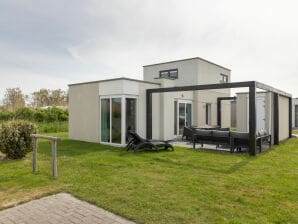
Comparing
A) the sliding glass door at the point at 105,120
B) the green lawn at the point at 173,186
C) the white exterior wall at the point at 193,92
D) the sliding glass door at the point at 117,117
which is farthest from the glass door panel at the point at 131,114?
the green lawn at the point at 173,186

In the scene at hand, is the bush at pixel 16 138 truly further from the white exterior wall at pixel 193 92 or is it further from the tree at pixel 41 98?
the tree at pixel 41 98

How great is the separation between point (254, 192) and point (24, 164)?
689 centimetres

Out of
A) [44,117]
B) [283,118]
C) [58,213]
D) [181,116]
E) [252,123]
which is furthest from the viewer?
[44,117]

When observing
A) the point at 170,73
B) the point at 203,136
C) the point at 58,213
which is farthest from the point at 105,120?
the point at 170,73

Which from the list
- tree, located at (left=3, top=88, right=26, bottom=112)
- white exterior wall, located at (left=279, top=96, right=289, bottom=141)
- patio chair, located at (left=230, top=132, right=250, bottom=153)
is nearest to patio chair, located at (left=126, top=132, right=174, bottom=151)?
Answer: patio chair, located at (left=230, top=132, right=250, bottom=153)

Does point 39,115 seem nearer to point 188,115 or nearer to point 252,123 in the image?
point 188,115

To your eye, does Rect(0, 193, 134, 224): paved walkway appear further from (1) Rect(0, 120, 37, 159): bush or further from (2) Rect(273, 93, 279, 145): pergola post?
(2) Rect(273, 93, 279, 145): pergola post

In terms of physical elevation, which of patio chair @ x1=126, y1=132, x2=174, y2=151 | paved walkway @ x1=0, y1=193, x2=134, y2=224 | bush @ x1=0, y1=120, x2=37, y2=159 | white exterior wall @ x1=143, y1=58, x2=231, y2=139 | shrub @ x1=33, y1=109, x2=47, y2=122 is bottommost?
paved walkway @ x1=0, y1=193, x2=134, y2=224

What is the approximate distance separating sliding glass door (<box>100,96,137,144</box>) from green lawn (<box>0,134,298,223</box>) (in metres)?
3.22

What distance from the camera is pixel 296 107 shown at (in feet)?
91.1

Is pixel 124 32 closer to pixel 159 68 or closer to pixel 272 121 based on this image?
pixel 159 68

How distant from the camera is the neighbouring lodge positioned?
11.9 m

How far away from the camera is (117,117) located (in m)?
12.1

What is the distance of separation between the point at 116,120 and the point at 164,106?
3491 millimetres
